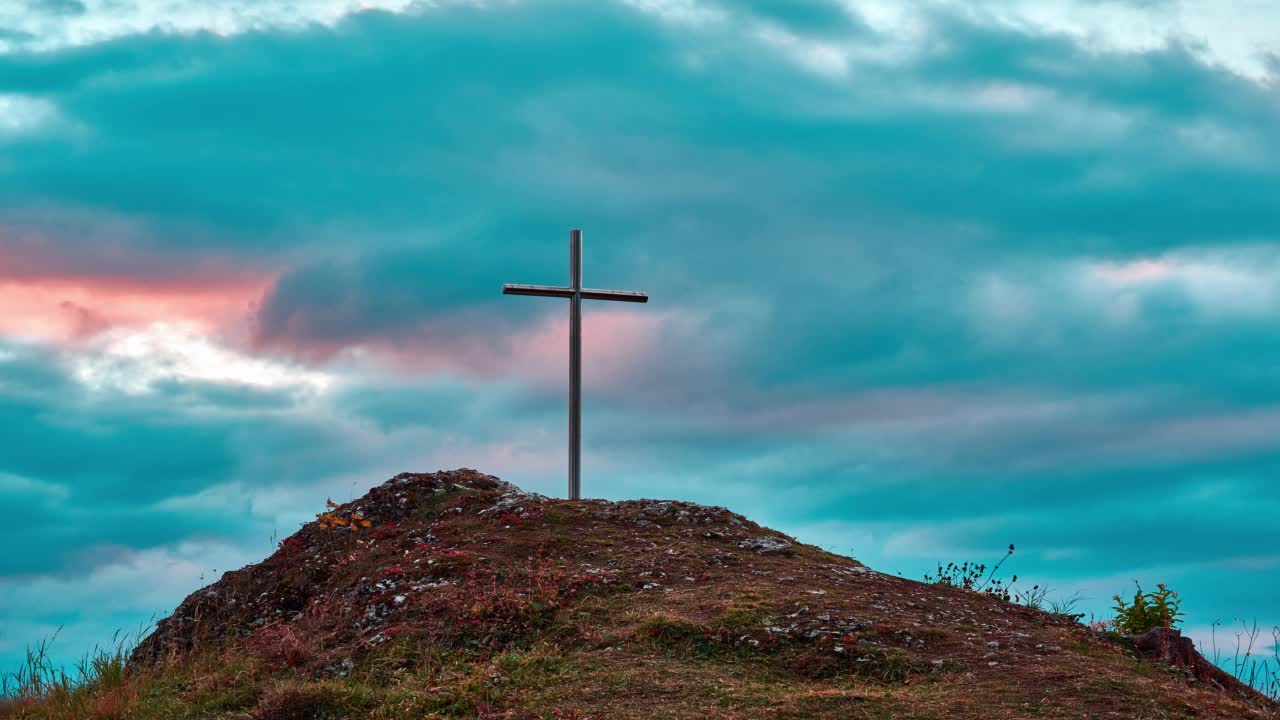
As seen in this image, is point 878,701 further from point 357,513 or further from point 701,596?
point 357,513

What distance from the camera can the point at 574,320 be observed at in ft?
58.0

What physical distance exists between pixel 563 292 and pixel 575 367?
4.05 ft

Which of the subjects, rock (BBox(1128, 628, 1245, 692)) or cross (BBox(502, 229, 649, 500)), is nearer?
rock (BBox(1128, 628, 1245, 692))

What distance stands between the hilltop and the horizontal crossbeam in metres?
4.05

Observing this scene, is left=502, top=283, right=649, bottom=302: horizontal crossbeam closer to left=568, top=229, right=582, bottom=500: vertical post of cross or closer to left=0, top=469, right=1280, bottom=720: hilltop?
left=568, top=229, right=582, bottom=500: vertical post of cross

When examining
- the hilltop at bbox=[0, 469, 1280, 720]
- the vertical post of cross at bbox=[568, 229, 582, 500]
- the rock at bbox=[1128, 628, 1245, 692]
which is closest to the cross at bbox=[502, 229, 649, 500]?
the vertical post of cross at bbox=[568, 229, 582, 500]

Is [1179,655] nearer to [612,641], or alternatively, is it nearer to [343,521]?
[612,641]

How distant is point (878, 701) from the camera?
898 cm

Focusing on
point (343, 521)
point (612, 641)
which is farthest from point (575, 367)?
point (612, 641)

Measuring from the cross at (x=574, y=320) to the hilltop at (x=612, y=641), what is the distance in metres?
2.18

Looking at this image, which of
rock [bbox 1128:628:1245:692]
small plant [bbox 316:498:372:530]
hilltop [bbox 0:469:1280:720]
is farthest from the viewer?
small plant [bbox 316:498:372:530]

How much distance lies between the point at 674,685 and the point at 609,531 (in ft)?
16.4

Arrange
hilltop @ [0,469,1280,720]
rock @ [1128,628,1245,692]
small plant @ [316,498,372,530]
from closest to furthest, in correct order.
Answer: hilltop @ [0,469,1280,720]
rock @ [1128,628,1245,692]
small plant @ [316,498,372,530]

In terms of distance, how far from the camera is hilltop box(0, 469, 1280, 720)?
30.3 feet
